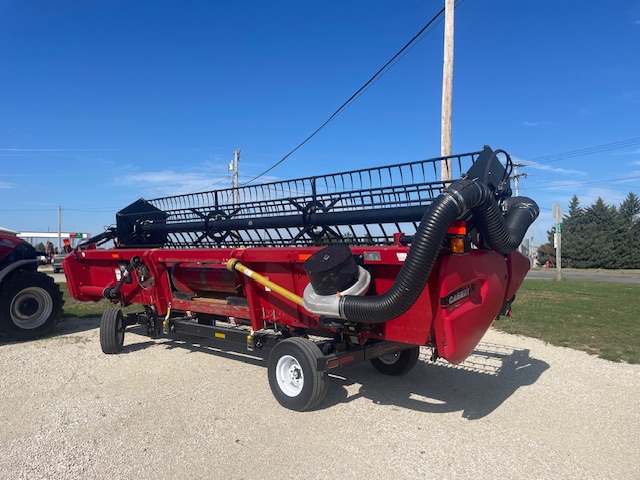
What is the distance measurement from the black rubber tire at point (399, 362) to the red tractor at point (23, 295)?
17.8ft

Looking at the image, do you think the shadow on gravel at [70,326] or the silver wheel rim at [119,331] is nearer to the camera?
the silver wheel rim at [119,331]

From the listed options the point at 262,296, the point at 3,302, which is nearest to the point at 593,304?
the point at 262,296

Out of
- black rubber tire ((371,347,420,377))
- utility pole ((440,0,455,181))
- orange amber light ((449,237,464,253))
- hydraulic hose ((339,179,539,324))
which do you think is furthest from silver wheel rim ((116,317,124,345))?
utility pole ((440,0,455,181))

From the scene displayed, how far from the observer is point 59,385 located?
17.7 ft

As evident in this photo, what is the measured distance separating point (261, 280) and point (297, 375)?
3.14ft

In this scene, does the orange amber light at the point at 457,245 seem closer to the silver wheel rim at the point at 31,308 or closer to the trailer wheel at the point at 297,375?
the trailer wheel at the point at 297,375

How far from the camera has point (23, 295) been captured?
Answer: 7613 mm

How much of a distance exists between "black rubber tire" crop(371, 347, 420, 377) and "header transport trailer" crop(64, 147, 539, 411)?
2cm

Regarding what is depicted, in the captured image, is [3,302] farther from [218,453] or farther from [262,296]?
[218,453]

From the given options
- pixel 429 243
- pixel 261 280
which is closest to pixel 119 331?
pixel 261 280

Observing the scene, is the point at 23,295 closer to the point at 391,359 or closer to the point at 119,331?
the point at 119,331

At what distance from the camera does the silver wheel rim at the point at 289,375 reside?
4.60 m

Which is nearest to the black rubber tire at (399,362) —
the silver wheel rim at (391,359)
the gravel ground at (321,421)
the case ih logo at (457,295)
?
the silver wheel rim at (391,359)

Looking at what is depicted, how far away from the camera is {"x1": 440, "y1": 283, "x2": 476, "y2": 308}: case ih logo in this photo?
12.6 ft
